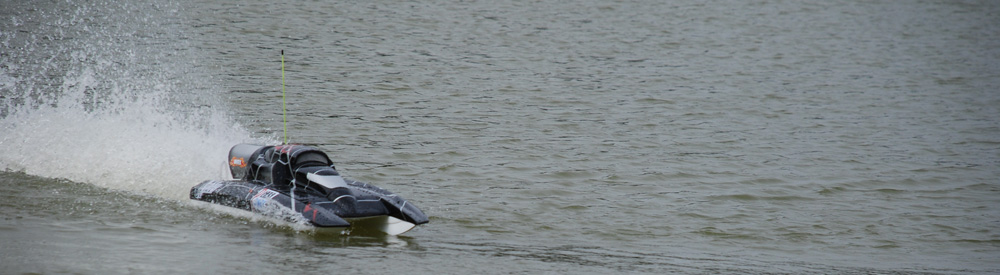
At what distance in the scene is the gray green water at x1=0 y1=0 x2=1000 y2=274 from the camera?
11070 millimetres

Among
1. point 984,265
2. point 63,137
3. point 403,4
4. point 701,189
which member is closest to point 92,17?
point 403,4

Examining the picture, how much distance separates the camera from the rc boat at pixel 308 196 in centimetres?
1107

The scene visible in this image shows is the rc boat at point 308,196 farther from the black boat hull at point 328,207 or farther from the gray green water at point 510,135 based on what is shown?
the gray green water at point 510,135

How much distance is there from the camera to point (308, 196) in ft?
37.4

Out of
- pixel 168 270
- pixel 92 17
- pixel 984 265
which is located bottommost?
pixel 984 265

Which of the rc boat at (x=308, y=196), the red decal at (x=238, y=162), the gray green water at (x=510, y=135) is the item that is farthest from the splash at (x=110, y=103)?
the rc boat at (x=308, y=196)

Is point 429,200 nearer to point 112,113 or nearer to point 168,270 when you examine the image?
point 168,270

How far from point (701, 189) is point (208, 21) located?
17977mm

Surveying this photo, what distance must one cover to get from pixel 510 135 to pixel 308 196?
750 cm

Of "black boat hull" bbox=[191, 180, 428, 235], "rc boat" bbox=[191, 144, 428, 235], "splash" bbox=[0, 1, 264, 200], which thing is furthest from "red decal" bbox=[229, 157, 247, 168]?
"splash" bbox=[0, 1, 264, 200]

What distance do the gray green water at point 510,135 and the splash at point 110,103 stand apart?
75 millimetres

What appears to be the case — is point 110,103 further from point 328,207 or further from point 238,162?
point 328,207

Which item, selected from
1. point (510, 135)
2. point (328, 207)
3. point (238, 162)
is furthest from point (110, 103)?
point (328, 207)

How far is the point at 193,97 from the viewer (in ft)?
65.5
